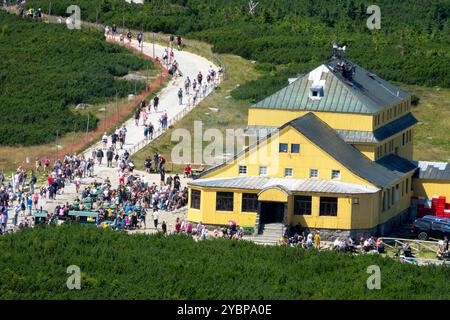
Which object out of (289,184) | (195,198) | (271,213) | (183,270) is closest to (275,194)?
(271,213)

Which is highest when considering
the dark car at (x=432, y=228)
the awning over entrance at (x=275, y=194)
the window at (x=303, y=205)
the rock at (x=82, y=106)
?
the rock at (x=82, y=106)

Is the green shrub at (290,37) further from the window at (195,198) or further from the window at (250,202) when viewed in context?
the window at (250,202)

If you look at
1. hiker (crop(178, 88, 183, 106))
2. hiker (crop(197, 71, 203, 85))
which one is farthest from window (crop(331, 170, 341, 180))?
hiker (crop(197, 71, 203, 85))

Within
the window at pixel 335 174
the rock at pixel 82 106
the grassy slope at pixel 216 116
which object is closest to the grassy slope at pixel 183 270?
the window at pixel 335 174

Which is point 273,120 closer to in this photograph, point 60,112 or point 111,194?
point 111,194

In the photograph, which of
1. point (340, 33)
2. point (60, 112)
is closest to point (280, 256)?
point (60, 112)
